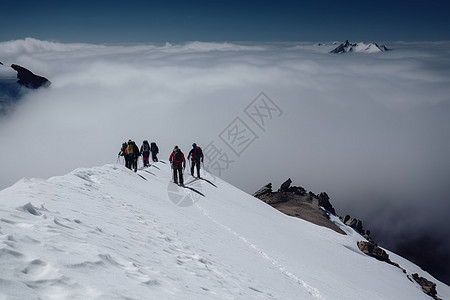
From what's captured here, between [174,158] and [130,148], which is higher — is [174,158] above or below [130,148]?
above

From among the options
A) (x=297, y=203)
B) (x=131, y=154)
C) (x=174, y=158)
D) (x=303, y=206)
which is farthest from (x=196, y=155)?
(x=297, y=203)

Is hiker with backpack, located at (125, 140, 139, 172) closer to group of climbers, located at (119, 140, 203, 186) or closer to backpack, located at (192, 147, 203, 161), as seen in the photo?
group of climbers, located at (119, 140, 203, 186)

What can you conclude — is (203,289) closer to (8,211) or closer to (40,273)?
(40,273)

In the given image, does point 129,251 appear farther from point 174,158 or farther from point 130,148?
point 130,148

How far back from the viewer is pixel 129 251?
18.7 feet

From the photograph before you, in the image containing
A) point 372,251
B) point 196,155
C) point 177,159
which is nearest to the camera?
point 177,159

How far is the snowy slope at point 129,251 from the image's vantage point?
3.70m

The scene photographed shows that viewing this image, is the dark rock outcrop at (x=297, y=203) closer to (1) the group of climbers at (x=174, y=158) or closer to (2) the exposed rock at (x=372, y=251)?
(2) the exposed rock at (x=372, y=251)

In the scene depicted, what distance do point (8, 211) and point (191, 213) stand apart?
837cm

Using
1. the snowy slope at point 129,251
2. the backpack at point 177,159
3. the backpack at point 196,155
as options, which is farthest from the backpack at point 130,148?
the snowy slope at point 129,251

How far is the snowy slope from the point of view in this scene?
370 centimetres

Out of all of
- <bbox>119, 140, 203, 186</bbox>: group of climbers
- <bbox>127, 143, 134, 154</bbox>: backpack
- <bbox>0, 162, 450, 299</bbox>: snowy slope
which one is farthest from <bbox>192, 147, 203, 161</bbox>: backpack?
<bbox>0, 162, 450, 299</bbox>: snowy slope

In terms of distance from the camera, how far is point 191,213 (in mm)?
13086

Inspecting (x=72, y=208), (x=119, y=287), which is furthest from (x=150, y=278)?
(x=72, y=208)
